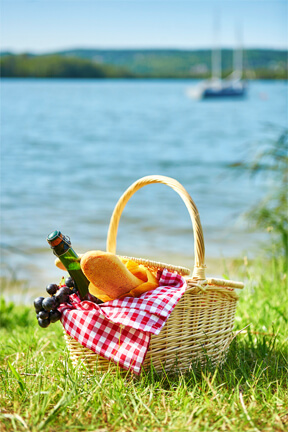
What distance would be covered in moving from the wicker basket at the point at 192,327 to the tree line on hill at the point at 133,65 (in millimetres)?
47845

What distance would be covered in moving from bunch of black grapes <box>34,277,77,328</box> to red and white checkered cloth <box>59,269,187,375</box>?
5 cm

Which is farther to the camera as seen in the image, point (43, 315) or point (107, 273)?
point (43, 315)

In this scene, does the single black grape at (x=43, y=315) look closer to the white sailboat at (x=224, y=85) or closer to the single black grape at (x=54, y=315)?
the single black grape at (x=54, y=315)

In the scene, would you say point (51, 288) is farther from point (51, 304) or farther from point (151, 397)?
point (151, 397)

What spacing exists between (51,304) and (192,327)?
0.59m

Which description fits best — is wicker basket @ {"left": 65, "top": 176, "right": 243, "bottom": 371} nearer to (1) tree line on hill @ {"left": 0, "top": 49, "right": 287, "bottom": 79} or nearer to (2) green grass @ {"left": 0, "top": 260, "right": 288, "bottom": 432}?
(2) green grass @ {"left": 0, "top": 260, "right": 288, "bottom": 432}

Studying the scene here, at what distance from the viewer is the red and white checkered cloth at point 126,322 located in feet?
6.44

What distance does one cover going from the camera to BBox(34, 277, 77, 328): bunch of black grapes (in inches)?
84.3

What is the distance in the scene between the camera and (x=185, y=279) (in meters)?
2.08

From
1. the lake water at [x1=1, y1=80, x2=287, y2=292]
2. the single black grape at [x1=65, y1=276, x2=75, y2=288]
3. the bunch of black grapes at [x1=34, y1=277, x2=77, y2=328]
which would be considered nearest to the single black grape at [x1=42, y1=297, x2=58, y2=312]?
the bunch of black grapes at [x1=34, y1=277, x2=77, y2=328]

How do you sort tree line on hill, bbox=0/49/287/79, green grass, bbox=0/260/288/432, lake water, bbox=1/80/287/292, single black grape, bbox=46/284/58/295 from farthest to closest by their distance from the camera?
tree line on hill, bbox=0/49/287/79
lake water, bbox=1/80/287/292
single black grape, bbox=46/284/58/295
green grass, bbox=0/260/288/432

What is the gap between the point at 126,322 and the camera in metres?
1.96

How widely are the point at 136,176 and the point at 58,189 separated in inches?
108

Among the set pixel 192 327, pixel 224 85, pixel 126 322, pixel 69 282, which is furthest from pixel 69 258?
pixel 224 85
